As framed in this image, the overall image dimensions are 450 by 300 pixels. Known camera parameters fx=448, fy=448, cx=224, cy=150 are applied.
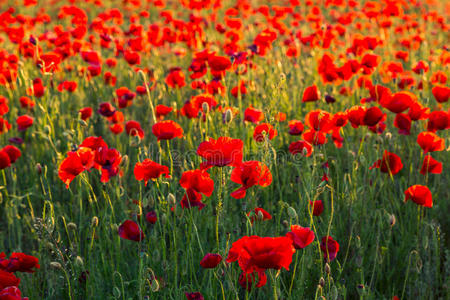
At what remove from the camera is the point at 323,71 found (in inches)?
106

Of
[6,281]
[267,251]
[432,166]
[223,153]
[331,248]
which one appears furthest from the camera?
[432,166]

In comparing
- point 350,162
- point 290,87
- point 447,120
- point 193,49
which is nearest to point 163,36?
point 193,49

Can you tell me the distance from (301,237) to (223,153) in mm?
325

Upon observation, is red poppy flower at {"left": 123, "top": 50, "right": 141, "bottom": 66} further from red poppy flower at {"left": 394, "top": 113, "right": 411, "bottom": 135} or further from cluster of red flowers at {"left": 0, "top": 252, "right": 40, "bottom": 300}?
cluster of red flowers at {"left": 0, "top": 252, "right": 40, "bottom": 300}

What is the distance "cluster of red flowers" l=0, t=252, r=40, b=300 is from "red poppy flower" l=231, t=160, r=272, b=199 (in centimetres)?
65

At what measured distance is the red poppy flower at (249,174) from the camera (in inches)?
53.9

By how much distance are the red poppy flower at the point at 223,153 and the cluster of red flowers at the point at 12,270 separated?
61 cm

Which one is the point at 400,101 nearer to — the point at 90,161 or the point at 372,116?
the point at 372,116

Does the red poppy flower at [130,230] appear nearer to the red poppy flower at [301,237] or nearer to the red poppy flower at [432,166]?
the red poppy flower at [301,237]

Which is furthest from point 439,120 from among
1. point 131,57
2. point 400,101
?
point 131,57

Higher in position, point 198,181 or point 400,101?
point 400,101

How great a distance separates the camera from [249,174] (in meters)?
1.39

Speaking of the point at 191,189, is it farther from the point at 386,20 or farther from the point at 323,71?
the point at 386,20

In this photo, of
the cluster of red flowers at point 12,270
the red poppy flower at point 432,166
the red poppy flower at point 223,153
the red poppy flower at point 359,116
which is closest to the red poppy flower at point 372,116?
the red poppy flower at point 359,116
